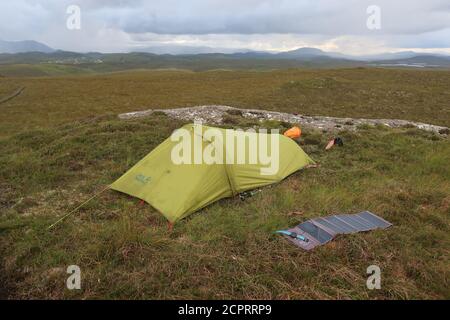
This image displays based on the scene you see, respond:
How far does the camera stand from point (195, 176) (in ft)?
25.4

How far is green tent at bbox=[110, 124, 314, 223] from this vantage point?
24.4 feet

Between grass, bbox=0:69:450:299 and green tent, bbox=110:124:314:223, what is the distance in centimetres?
25

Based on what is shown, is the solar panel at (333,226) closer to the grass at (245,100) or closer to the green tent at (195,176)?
the green tent at (195,176)

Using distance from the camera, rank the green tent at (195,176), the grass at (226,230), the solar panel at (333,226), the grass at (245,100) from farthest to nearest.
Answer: the grass at (245,100)
the green tent at (195,176)
the solar panel at (333,226)
the grass at (226,230)

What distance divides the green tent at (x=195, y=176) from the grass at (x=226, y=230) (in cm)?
25

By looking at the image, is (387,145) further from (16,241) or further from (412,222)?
(16,241)

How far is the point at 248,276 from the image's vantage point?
5.03 m

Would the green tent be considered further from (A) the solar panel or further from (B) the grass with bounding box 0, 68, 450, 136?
(B) the grass with bounding box 0, 68, 450, 136

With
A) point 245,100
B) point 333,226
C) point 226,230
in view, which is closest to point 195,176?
point 226,230

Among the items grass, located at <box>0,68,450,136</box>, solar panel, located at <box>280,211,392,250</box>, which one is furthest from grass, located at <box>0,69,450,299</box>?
grass, located at <box>0,68,450,136</box>

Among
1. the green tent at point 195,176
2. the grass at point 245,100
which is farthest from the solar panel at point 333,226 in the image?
the grass at point 245,100

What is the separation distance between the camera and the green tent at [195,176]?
7.45 m

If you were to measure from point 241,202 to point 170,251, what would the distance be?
254 cm
